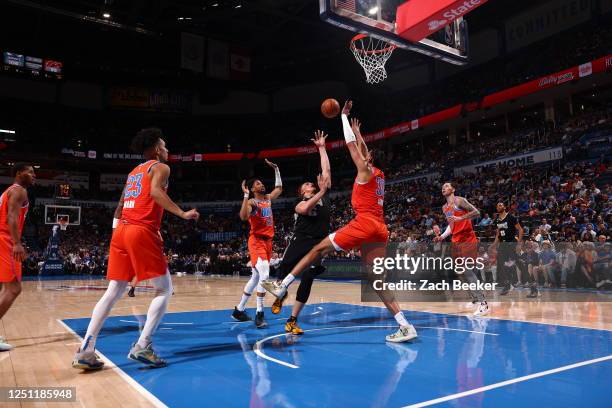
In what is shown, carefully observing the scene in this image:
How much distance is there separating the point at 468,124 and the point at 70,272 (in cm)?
2610

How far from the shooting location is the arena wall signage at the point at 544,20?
23528 mm

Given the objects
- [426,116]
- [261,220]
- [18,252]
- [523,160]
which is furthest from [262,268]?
[426,116]

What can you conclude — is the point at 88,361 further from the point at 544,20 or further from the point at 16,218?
the point at 544,20

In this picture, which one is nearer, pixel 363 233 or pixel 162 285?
pixel 162 285

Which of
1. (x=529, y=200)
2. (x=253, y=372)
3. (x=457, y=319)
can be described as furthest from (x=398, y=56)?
(x=253, y=372)

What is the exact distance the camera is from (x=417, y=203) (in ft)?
75.4

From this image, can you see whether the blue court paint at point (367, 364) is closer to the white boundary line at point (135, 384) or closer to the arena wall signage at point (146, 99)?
the white boundary line at point (135, 384)

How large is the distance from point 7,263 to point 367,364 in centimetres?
390

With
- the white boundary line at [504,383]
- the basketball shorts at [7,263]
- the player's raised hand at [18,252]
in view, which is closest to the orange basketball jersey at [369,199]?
the white boundary line at [504,383]

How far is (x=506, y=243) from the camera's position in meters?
10.7

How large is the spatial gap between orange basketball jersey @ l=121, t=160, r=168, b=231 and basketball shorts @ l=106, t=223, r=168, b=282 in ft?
0.21

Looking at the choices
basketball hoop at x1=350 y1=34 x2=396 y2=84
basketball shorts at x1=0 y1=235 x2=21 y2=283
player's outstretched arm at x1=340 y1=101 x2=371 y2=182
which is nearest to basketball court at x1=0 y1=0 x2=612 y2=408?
basketball shorts at x1=0 y1=235 x2=21 y2=283

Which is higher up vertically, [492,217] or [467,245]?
[492,217]

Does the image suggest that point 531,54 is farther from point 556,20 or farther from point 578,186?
point 578,186
